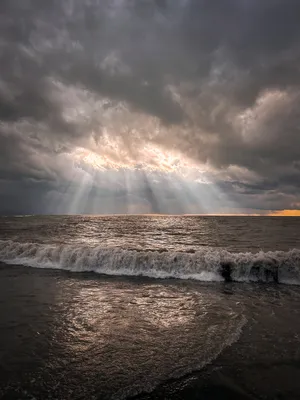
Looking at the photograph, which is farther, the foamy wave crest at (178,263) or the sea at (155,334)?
the foamy wave crest at (178,263)

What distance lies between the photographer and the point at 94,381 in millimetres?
5570

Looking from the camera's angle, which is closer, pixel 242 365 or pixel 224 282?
pixel 242 365

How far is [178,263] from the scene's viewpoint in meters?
18.0

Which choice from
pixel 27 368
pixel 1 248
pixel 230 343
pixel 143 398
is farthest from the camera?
pixel 1 248

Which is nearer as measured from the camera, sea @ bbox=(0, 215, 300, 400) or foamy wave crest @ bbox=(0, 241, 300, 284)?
sea @ bbox=(0, 215, 300, 400)

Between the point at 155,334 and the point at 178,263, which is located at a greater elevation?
the point at 178,263

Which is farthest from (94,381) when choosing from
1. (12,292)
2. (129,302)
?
(12,292)

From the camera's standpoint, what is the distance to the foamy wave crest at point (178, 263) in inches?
640

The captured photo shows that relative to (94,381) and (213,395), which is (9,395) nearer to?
(94,381)

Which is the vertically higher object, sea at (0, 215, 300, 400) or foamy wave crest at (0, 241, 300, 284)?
foamy wave crest at (0, 241, 300, 284)

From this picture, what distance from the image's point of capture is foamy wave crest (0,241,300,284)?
53.3ft

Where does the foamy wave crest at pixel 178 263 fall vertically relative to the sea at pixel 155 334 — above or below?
above

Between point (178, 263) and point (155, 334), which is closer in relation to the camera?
point (155, 334)

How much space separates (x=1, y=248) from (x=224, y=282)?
20043 mm
